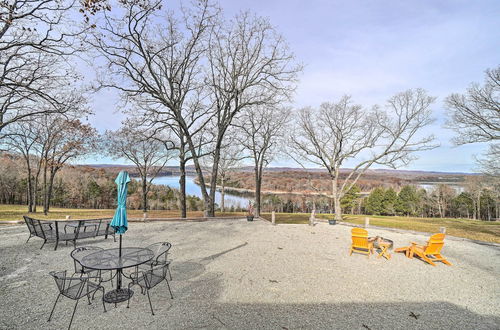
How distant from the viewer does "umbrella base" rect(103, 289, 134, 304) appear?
13.2ft

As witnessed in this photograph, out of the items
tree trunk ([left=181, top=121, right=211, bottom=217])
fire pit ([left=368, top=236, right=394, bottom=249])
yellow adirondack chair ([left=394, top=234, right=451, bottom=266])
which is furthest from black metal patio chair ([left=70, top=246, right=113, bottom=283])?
tree trunk ([left=181, top=121, right=211, bottom=217])

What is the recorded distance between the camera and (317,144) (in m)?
20.3

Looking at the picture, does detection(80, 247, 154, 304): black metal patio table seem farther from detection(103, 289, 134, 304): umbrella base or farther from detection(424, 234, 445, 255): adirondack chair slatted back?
detection(424, 234, 445, 255): adirondack chair slatted back

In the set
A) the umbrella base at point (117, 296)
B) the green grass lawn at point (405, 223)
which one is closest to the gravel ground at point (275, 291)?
the umbrella base at point (117, 296)

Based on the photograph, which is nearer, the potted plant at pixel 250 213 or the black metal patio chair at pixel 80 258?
the black metal patio chair at pixel 80 258

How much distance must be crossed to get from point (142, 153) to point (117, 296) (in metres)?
20.5

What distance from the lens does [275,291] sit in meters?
4.83

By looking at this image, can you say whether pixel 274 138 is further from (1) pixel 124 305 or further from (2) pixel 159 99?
(1) pixel 124 305

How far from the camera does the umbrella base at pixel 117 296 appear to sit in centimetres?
403

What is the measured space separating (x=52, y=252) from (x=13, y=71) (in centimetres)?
689

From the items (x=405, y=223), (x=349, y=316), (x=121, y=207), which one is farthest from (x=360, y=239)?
(x=405, y=223)

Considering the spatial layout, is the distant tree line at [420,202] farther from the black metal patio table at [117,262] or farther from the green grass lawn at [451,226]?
the black metal patio table at [117,262]

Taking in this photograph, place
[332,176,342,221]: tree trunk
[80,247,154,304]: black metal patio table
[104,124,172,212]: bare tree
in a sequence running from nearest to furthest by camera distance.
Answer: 1. [80,247,154,304]: black metal patio table
2. [332,176,342,221]: tree trunk
3. [104,124,172,212]: bare tree

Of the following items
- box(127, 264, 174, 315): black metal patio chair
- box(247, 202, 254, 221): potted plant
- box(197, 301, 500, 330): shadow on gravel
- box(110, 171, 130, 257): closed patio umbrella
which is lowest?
box(197, 301, 500, 330): shadow on gravel
